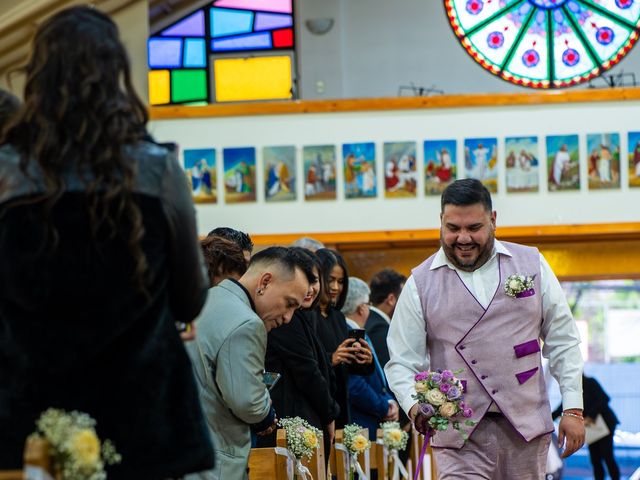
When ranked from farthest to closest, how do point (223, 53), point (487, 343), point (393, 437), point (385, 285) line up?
point (223, 53) → point (385, 285) → point (393, 437) → point (487, 343)

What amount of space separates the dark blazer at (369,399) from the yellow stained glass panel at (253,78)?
12.3m

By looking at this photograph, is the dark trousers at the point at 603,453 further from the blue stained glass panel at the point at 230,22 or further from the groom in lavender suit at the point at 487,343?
the blue stained glass panel at the point at 230,22

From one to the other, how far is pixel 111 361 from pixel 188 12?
18.4 metres

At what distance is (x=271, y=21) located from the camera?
20516 millimetres

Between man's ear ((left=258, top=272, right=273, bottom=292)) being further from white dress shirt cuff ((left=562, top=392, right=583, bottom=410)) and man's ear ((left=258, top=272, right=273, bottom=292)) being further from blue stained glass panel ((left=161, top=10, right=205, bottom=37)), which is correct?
blue stained glass panel ((left=161, top=10, right=205, bottom=37))

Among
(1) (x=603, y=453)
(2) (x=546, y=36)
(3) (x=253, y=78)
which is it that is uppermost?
(2) (x=546, y=36)

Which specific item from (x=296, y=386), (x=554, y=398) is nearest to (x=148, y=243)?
(x=296, y=386)

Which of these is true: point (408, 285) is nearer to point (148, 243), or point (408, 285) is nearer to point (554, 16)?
point (148, 243)

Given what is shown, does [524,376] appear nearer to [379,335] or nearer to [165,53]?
[379,335]

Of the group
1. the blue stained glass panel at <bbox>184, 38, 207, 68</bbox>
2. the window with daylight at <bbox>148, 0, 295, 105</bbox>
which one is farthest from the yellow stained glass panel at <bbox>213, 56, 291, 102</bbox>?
the blue stained glass panel at <bbox>184, 38, 207, 68</bbox>

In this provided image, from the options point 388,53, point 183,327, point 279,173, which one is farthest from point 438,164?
point 183,327

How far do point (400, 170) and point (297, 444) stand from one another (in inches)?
435

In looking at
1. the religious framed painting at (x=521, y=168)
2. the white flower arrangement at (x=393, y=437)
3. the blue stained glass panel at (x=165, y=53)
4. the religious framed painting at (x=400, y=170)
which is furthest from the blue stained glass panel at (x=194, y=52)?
the white flower arrangement at (x=393, y=437)

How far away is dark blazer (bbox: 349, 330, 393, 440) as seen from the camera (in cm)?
767
